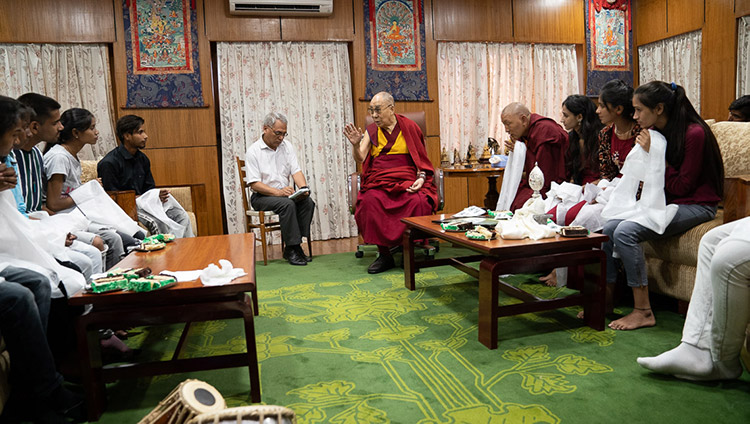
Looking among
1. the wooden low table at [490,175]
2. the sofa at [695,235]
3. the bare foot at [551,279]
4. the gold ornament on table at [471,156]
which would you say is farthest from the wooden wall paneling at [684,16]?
the bare foot at [551,279]

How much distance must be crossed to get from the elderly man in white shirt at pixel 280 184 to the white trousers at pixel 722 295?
281 centimetres

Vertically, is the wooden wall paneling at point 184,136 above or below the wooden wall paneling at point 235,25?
below

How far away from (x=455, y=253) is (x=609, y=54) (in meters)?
3.58

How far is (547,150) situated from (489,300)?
5.09ft

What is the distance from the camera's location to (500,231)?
2254 millimetres

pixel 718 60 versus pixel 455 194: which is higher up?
pixel 718 60

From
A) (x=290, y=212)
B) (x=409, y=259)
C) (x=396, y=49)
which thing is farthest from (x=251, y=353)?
(x=396, y=49)

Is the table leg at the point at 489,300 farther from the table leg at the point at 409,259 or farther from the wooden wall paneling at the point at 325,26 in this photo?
the wooden wall paneling at the point at 325,26

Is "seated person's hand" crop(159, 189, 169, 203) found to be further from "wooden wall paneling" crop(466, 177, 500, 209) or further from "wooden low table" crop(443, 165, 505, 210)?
"wooden wall paneling" crop(466, 177, 500, 209)

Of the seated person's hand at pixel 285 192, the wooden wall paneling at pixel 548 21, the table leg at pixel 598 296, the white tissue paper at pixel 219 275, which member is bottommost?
the table leg at pixel 598 296

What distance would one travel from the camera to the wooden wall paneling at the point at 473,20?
17.9ft

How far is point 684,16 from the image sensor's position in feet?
17.7

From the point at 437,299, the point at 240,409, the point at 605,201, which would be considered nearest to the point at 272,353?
the point at 437,299

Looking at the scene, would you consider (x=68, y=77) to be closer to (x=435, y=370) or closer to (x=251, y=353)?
(x=251, y=353)
